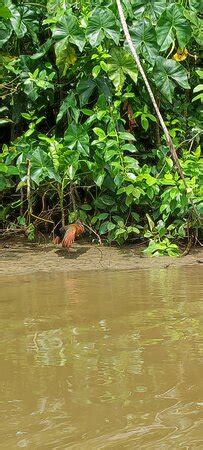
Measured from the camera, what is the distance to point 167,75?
4219mm

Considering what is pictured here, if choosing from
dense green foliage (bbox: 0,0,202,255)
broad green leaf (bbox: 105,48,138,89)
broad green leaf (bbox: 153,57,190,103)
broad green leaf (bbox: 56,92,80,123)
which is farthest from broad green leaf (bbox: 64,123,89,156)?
broad green leaf (bbox: 153,57,190,103)

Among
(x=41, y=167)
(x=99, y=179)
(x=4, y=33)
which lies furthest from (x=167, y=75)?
(x=4, y=33)

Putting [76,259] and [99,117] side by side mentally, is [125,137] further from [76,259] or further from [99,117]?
[76,259]

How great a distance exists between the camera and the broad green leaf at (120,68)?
4.13 metres

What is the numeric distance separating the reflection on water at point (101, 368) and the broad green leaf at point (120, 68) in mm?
1659

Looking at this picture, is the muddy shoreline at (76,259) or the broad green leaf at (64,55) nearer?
the muddy shoreline at (76,259)

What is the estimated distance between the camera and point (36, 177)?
4.13 metres

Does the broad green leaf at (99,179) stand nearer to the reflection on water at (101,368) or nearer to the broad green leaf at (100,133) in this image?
the broad green leaf at (100,133)

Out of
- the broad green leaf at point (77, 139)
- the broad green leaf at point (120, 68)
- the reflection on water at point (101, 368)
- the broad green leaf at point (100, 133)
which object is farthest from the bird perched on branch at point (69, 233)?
the reflection on water at point (101, 368)

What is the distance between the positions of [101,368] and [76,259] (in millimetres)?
2263

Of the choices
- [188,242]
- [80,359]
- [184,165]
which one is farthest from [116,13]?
[80,359]

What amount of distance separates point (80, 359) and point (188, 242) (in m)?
2.49

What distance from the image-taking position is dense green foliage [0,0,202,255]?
4125 mm

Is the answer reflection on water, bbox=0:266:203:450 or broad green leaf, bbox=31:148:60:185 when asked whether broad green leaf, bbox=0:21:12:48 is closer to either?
broad green leaf, bbox=31:148:60:185
